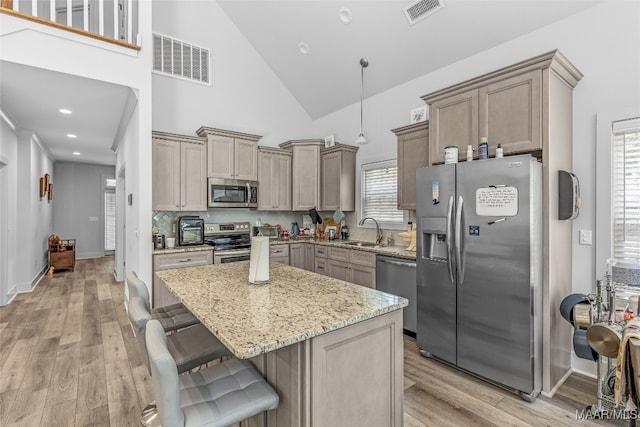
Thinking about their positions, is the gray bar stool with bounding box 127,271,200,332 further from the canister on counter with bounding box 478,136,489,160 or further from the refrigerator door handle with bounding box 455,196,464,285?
the canister on counter with bounding box 478,136,489,160

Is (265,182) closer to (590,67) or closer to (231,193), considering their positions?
(231,193)

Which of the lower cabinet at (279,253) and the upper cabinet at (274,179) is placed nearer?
the lower cabinet at (279,253)

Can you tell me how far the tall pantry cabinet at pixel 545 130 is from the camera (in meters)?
2.36

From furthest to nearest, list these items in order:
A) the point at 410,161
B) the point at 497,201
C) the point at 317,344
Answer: the point at 410,161 → the point at 497,201 → the point at 317,344

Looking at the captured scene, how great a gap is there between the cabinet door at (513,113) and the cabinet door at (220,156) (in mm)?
3154

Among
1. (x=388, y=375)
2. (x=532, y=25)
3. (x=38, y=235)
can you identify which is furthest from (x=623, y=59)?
(x=38, y=235)

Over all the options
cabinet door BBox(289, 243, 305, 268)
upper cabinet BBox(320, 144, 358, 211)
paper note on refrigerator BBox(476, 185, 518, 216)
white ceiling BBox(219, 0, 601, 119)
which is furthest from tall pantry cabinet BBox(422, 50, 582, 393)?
cabinet door BBox(289, 243, 305, 268)

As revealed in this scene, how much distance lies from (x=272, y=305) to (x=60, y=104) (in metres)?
4.26

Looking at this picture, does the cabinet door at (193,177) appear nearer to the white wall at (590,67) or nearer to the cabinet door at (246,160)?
the cabinet door at (246,160)

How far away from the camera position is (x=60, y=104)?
3969mm

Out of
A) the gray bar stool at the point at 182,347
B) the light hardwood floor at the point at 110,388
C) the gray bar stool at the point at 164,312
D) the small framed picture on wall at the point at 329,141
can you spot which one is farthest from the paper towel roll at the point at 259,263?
the small framed picture on wall at the point at 329,141

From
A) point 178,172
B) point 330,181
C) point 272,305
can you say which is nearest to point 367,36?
point 330,181

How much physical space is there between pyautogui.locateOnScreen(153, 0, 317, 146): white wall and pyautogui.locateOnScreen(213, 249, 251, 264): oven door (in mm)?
1882

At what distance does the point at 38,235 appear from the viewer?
241 inches
